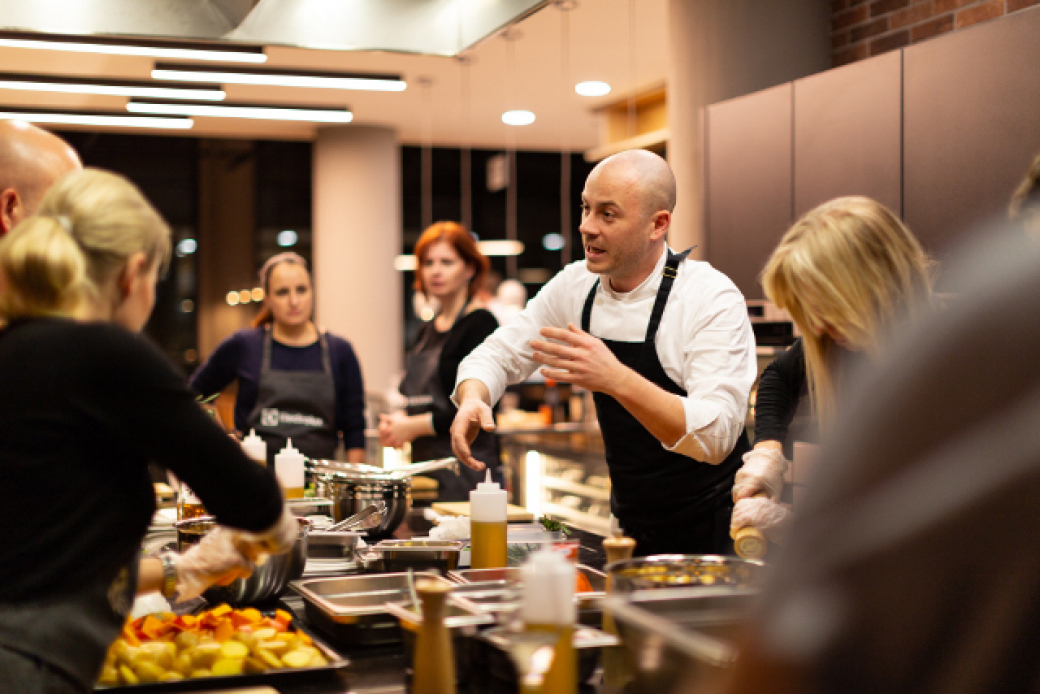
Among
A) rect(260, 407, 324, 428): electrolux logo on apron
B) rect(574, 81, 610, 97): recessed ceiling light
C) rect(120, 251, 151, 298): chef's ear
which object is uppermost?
rect(574, 81, 610, 97): recessed ceiling light

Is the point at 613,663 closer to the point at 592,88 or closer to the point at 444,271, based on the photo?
the point at 444,271

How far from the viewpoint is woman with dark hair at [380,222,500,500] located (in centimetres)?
336

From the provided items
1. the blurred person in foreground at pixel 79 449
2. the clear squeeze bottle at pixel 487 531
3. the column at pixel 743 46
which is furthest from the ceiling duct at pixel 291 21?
the blurred person in foreground at pixel 79 449

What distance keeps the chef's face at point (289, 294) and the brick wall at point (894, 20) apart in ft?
8.75

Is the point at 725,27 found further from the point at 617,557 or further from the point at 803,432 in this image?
the point at 617,557

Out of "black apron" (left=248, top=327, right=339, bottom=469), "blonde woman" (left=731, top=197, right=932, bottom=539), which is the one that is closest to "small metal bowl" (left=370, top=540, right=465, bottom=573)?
"blonde woman" (left=731, top=197, right=932, bottom=539)

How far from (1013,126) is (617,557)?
2372 millimetres

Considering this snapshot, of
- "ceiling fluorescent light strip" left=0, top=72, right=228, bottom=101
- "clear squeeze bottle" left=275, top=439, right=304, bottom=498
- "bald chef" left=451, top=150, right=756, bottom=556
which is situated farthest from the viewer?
"ceiling fluorescent light strip" left=0, top=72, right=228, bottom=101

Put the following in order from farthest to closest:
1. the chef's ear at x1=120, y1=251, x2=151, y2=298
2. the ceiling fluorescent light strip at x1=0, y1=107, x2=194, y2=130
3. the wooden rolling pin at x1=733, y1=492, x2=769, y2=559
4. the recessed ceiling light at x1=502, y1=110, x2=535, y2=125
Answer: the recessed ceiling light at x1=502, y1=110, x2=535, y2=125 < the ceiling fluorescent light strip at x1=0, y1=107, x2=194, y2=130 < the wooden rolling pin at x1=733, y1=492, x2=769, y2=559 < the chef's ear at x1=120, y1=251, x2=151, y2=298

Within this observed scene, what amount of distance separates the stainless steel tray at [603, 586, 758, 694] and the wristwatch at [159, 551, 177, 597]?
66cm

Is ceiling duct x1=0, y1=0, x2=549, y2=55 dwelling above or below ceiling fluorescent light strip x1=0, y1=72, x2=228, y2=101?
below

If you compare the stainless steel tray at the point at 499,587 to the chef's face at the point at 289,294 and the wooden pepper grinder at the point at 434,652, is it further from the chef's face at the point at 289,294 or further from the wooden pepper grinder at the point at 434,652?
the chef's face at the point at 289,294

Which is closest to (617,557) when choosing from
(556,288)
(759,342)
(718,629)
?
(718,629)

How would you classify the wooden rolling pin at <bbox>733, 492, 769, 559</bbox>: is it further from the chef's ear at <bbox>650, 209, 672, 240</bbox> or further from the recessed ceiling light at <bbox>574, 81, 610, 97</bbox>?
the recessed ceiling light at <bbox>574, 81, 610, 97</bbox>
